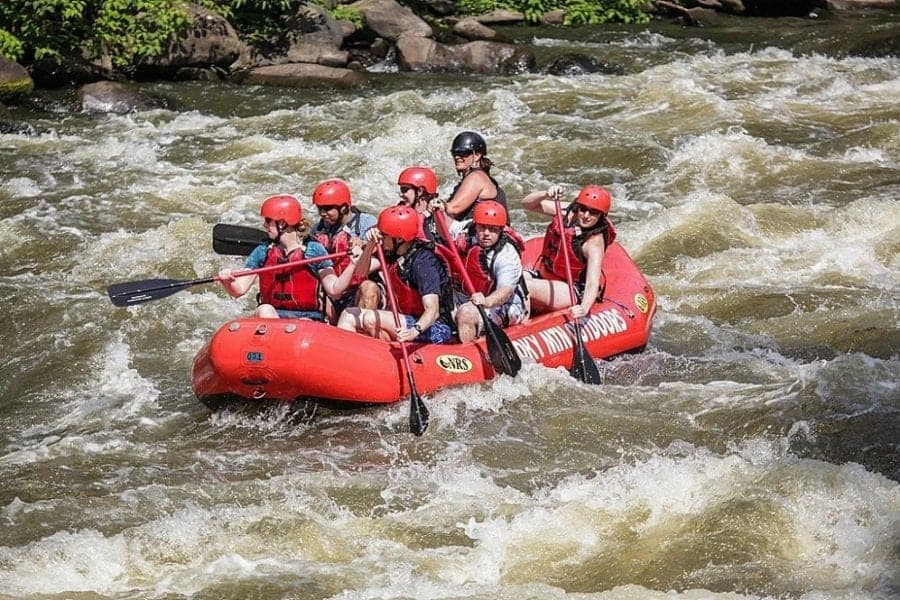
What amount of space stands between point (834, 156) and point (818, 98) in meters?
2.32

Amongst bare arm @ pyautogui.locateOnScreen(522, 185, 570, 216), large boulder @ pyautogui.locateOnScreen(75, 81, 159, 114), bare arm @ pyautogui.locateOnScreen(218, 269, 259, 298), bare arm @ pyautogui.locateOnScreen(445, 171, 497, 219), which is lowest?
large boulder @ pyautogui.locateOnScreen(75, 81, 159, 114)

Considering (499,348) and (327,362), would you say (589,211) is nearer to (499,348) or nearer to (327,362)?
(499,348)

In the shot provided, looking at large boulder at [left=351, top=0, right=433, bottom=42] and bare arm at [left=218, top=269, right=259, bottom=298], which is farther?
large boulder at [left=351, top=0, right=433, bottom=42]

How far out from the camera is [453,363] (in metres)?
7.53

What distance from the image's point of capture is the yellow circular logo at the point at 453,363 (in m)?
7.51

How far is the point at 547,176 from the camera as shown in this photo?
1257 centimetres

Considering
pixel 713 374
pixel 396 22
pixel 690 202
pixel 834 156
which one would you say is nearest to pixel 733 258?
pixel 690 202

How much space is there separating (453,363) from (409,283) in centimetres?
55

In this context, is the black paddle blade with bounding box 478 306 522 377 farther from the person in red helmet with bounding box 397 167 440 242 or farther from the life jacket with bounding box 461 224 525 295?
the person in red helmet with bounding box 397 167 440 242

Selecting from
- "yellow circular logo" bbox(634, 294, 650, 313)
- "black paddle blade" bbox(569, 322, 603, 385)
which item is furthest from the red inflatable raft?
"yellow circular logo" bbox(634, 294, 650, 313)

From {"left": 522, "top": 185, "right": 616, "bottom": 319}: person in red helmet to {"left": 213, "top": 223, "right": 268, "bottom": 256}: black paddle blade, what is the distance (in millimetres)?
1844

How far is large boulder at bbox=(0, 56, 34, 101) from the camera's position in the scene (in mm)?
14810

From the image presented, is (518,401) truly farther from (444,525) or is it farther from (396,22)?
(396,22)

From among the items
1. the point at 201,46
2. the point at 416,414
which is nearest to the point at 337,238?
the point at 416,414
